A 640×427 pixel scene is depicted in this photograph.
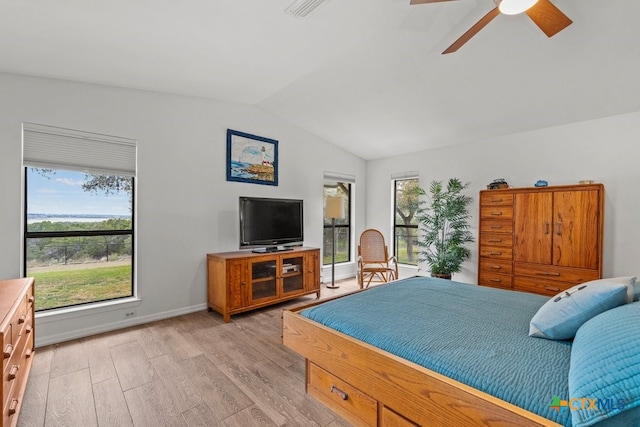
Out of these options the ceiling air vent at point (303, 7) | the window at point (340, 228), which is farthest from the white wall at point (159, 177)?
the ceiling air vent at point (303, 7)

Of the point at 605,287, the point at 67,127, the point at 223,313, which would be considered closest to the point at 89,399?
the point at 223,313

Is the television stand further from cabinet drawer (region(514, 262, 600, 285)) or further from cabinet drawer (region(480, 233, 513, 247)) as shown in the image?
cabinet drawer (region(514, 262, 600, 285))

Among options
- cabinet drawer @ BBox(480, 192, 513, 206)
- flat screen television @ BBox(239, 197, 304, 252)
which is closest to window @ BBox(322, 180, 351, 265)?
flat screen television @ BBox(239, 197, 304, 252)

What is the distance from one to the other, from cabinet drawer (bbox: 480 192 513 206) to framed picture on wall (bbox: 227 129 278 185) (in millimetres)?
2836

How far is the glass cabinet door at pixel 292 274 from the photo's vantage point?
3879 mm

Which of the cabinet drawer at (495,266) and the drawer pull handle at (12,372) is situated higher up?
the cabinet drawer at (495,266)

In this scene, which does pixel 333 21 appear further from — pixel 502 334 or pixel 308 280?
pixel 308 280

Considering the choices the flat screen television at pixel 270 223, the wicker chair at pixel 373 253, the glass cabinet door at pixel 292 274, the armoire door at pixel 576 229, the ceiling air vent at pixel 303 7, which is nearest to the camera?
the ceiling air vent at pixel 303 7

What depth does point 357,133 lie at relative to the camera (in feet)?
15.4

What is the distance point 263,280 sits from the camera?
3.65m

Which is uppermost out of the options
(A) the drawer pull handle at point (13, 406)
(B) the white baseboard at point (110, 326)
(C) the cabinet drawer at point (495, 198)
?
(C) the cabinet drawer at point (495, 198)

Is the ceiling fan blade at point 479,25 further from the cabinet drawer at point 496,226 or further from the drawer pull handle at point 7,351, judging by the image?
the drawer pull handle at point 7,351

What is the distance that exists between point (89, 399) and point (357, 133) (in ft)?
14.0

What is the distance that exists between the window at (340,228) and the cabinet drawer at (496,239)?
2389mm
